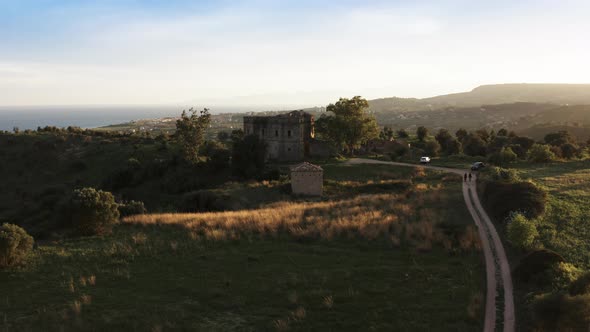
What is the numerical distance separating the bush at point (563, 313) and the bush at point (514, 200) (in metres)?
13.6

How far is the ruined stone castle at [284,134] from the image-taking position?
→ 66.2 m

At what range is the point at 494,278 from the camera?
1666 centimetres

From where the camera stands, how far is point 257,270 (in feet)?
59.0

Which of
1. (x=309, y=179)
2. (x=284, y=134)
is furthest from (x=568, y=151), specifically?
(x=284, y=134)

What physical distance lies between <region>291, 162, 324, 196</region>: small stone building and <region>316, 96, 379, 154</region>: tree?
2117 centimetres

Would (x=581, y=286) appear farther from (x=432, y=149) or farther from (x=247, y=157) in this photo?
(x=432, y=149)

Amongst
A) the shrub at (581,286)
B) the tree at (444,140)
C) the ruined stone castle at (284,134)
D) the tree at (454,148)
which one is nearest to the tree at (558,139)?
the tree at (454,148)

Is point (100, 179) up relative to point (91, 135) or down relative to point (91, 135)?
down

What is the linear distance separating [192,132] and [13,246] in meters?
48.3

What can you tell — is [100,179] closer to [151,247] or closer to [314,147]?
[314,147]

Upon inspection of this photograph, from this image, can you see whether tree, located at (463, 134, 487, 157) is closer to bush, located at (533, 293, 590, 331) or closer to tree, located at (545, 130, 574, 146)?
tree, located at (545, 130, 574, 146)

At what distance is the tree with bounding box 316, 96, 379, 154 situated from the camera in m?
64.1

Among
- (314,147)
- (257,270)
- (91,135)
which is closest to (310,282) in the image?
(257,270)

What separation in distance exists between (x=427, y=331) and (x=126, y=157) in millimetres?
70468
